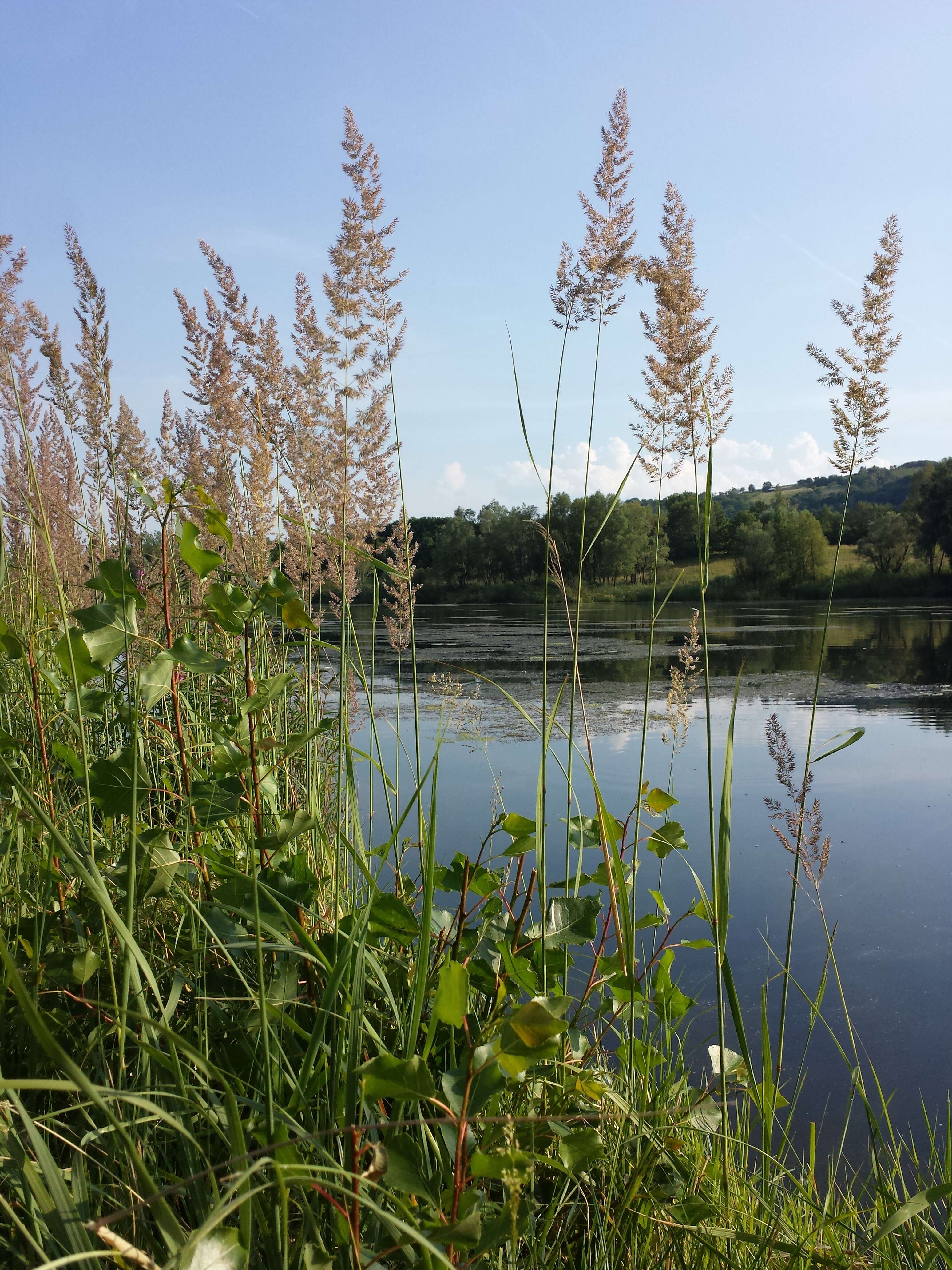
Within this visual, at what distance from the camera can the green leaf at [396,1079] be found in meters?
0.72

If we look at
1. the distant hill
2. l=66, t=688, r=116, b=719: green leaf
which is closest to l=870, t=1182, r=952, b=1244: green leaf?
l=66, t=688, r=116, b=719: green leaf

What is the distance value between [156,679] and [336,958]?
0.43m

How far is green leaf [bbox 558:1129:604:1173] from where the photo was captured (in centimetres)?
89

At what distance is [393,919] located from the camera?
1.07m

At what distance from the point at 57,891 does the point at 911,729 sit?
24.8 ft

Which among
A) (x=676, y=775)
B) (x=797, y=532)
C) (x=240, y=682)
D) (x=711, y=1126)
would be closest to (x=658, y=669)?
(x=676, y=775)

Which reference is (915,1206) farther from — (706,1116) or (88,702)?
(88,702)

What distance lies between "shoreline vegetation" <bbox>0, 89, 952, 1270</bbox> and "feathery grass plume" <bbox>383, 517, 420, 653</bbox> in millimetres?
30

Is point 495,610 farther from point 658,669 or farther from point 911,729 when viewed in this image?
point 911,729

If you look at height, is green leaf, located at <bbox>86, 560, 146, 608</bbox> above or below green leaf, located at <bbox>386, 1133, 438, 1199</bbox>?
above

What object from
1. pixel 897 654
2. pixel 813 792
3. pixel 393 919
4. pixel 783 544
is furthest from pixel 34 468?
pixel 783 544

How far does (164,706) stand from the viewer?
6.54 feet

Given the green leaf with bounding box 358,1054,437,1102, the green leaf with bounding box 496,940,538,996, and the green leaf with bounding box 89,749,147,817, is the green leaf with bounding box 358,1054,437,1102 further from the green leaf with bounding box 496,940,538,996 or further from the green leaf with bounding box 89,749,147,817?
the green leaf with bounding box 89,749,147,817

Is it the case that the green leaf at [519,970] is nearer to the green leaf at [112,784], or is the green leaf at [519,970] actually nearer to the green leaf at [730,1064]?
the green leaf at [730,1064]
